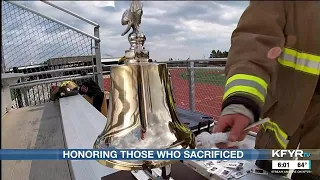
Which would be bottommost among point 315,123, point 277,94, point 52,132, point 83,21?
point 52,132

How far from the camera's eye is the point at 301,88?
1.78 ft

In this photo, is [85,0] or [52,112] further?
[52,112]

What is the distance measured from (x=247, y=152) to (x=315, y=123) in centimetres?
49

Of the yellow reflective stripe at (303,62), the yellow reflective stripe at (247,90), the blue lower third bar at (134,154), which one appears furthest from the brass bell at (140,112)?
the yellow reflective stripe at (303,62)

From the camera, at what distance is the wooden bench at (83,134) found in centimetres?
78

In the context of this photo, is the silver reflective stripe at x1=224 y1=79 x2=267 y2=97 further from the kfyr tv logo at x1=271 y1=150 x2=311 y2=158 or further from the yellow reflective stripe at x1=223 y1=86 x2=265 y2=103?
the kfyr tv logo at x1=271 y1=150 x2=311 y2=158

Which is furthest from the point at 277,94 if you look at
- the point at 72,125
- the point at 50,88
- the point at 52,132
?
the point at 50,88

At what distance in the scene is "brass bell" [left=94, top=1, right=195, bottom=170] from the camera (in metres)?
0.43

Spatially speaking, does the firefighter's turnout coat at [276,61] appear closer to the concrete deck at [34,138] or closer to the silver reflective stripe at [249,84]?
the silver reflective stripe at [249,84]

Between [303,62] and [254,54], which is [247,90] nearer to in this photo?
[254,54]

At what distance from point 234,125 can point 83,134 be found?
82 cm

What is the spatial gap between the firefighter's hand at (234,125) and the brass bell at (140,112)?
0.30 feet

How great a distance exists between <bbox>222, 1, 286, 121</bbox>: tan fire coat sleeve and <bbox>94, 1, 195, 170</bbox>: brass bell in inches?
5.3

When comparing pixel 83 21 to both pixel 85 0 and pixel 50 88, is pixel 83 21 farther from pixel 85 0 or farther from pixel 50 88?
pixel 50 88
